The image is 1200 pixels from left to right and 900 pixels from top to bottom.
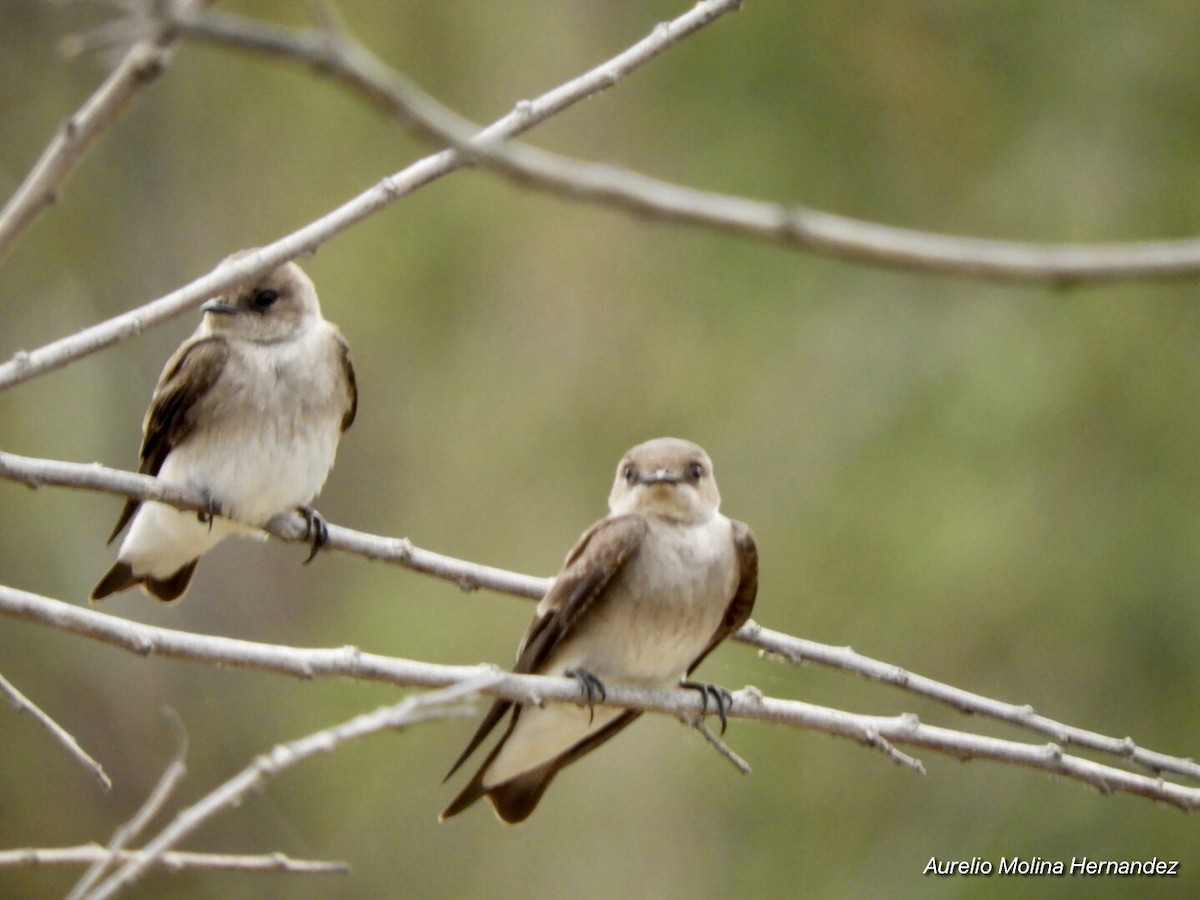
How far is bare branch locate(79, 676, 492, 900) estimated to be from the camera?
157 cm

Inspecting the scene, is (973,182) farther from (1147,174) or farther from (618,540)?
(618,540)

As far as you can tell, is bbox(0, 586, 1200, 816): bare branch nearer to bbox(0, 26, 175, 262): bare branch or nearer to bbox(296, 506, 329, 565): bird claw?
bbox(296, 506, 329, 565): bird claw

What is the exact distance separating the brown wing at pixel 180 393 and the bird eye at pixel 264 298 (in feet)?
0.41

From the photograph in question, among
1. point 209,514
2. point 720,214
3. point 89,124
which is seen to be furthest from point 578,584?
point 720,214

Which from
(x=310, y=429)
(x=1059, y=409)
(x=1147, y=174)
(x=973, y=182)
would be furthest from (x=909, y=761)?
(x=973, y=182)

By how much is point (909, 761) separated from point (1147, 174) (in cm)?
389

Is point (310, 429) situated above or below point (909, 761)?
above

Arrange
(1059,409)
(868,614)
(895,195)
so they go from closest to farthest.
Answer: (1059,409) < (868,614) < (895,195)

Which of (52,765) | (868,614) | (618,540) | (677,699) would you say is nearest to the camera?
(677,699)

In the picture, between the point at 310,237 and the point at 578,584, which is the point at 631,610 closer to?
the point at 578,584

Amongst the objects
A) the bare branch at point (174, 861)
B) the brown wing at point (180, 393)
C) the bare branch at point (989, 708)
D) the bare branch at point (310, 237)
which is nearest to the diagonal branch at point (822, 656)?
the bare branch at point (989, 708)

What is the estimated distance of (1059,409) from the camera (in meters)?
5.54

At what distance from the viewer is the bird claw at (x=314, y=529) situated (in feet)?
9.45

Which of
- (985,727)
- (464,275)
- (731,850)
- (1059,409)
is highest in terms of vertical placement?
(464,275)
